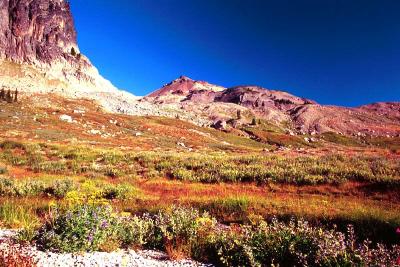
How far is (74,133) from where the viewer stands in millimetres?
76188

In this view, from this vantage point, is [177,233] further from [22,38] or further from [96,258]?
[22,38]

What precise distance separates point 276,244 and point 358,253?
1.78 metres

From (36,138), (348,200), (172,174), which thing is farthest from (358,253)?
(36,138)

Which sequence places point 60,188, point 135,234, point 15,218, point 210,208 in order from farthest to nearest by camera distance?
1. point 60,188
2. point 210,208
3. point 15,218
4. point 135,234

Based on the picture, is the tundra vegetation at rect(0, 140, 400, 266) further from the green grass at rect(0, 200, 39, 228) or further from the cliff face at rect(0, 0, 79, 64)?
the cliff face at rect(0, 0, 79, 64)

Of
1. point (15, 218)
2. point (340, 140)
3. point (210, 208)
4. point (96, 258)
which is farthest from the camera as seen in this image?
point (340, 140)

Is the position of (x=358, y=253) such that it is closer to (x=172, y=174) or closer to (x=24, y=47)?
(x=172, y=174)

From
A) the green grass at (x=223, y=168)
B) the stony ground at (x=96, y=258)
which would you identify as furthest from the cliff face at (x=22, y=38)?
the stony ground at (x=96, y=258)

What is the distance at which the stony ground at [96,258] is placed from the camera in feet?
22.5

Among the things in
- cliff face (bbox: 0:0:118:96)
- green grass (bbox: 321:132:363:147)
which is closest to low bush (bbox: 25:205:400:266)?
cliff face (bbox: 0:0:118:96)

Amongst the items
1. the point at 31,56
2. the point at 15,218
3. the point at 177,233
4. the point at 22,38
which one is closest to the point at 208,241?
the point at 177,233

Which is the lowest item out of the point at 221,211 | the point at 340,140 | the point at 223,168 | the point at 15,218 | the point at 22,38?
the point at 15,218

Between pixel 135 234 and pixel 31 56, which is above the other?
pixel 31 56

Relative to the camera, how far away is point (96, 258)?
7.27 meters
